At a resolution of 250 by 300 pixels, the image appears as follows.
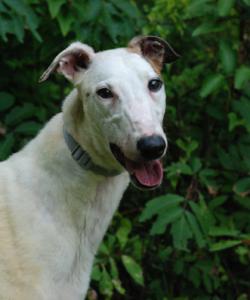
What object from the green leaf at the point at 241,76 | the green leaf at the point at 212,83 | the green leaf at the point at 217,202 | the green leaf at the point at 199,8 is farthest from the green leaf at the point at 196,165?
the green leaf at the point at 199,8

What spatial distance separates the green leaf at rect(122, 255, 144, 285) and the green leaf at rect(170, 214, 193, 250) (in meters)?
0.47

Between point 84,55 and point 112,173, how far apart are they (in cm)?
57

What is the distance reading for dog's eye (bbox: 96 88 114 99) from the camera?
324cm

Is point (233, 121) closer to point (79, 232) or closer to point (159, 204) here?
point (159, 204)

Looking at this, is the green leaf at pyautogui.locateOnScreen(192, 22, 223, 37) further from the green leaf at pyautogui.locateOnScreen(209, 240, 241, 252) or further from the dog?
the green leaf at pyautogui.locateOnScreen(209, 240, 241, 252)

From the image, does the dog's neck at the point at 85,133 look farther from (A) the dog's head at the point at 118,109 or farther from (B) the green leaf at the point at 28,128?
(B) the green leaf at the point at 28,128

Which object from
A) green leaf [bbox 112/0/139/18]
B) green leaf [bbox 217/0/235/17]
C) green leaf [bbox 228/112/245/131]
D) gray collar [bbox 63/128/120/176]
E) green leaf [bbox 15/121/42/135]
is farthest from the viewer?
green leaf [bbox 228/112/245/131]

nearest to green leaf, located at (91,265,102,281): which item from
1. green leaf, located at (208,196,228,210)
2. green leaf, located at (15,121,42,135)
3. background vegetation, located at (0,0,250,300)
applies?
background vegetation, located at (0,0,250,300)

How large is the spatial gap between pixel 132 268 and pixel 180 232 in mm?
558

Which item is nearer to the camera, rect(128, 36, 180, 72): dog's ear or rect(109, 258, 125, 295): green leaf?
rect(128, 36, 180, 72): dog's ear

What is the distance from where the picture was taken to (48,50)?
16.5 feet

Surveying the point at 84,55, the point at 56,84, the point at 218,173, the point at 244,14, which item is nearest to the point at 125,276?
the point at 218,173

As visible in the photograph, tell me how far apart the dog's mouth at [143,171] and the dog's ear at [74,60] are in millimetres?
465

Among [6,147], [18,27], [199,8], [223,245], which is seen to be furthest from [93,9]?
[223,245]
